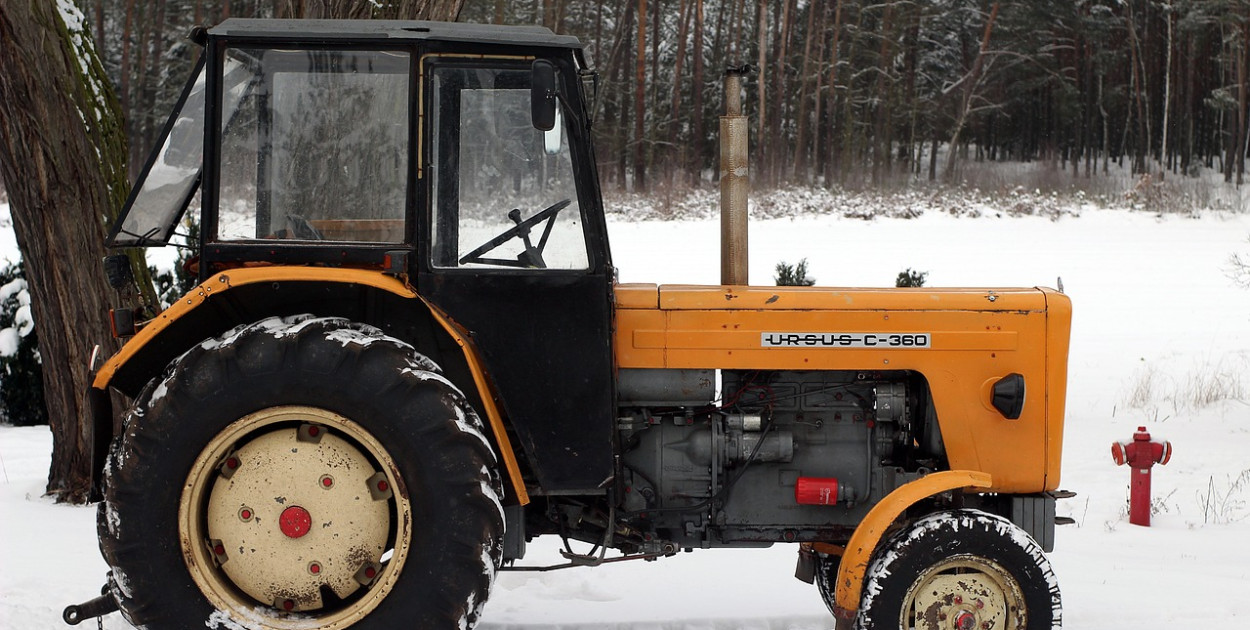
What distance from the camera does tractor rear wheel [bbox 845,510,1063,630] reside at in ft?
12.6

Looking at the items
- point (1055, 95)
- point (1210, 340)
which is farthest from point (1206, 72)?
point (1210, 340)

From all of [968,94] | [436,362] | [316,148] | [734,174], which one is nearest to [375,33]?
[316,148]

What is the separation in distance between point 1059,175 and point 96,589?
25.8m

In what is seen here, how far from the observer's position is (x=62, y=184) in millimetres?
5957

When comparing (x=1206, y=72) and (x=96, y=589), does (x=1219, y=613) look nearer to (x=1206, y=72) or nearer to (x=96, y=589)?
(x=96, y=589)

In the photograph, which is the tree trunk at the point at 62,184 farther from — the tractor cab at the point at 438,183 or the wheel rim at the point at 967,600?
the wheel rim at the point at 967,600

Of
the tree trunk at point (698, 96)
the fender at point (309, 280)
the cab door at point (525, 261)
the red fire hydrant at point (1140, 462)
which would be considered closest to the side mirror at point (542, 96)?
the cab door at point (525, 261)

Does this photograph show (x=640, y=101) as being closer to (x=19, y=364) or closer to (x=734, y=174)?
(x=19, y=364)

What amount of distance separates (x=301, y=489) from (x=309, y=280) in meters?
0.69

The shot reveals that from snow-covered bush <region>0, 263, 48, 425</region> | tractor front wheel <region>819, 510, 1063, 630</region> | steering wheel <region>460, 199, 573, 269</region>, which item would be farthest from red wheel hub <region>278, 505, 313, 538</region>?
snow-covered bush <region>0, 263, 48, 425</region>

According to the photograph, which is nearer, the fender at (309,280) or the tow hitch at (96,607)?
the fender at (309,280)

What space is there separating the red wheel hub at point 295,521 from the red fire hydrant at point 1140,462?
175 inches

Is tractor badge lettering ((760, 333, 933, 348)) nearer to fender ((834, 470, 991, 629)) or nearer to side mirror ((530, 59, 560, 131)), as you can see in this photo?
fender ((834, 470, 991, 629))

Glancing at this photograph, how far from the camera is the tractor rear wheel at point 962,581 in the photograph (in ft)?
12.6
